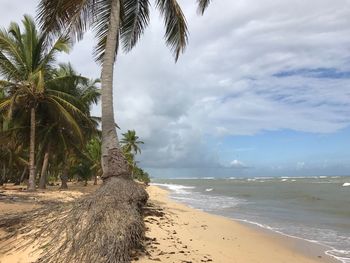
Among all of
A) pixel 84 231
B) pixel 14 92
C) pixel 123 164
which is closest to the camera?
pixel 84 231

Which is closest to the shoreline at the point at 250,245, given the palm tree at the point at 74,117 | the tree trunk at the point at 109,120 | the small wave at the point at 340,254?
the small wave at the point at 340,254

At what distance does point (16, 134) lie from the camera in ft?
74.9

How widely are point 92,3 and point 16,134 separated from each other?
15.3m

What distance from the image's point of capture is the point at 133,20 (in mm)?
11320

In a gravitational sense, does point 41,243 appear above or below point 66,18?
below

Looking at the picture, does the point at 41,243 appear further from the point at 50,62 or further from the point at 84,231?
the point at 50,62

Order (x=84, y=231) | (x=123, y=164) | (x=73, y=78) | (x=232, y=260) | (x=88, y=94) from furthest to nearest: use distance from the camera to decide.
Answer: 1. (x=88, y=94)
2. (x=73, y=78)
3. (x=123, y=164)
4. (x=232, y=260)
5. (x=84, y=231)

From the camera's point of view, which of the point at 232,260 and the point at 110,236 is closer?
the point at 110,236

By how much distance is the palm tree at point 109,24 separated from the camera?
8.78m

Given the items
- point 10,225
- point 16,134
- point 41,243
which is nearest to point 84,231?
point 41,243

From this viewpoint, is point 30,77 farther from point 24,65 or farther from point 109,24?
point 109,24

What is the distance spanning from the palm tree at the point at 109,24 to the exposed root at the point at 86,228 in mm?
1594

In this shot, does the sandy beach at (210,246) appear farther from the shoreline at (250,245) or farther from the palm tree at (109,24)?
the palm tree at (109,24)

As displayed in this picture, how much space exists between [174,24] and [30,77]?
11.1 m
